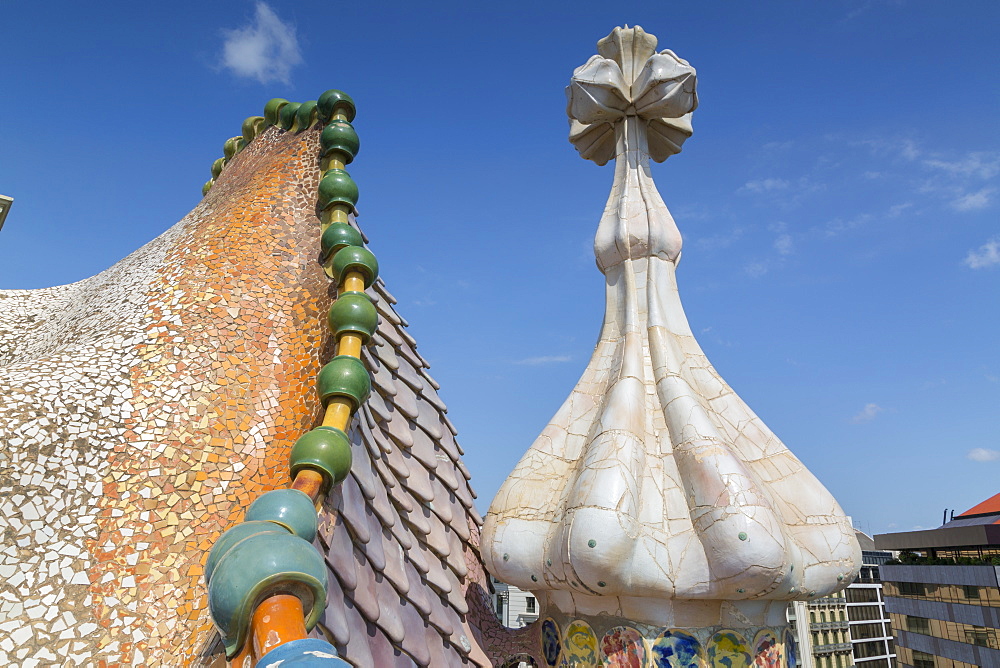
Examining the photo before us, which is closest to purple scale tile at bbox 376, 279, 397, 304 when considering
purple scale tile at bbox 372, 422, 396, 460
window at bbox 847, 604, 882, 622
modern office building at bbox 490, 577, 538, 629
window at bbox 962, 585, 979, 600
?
purple scale tile at bbox 372, 422, 396, 460

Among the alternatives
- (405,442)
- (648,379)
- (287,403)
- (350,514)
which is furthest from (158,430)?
(648,379)

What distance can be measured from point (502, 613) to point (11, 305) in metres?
28.2

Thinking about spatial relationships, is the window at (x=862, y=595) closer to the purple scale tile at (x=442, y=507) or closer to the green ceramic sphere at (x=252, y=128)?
the purple scale tile at (x=442, y=507)

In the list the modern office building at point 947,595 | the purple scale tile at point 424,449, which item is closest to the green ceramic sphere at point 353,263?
the purple scale tile at point 424,449

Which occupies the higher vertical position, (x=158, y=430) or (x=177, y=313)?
(x=177, y=313)

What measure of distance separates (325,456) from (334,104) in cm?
310

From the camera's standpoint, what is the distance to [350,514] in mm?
3518

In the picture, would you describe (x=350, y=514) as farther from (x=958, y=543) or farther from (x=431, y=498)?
(x=958, y=543)

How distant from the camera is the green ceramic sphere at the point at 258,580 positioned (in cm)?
230

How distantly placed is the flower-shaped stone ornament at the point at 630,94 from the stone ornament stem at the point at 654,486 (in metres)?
0.02

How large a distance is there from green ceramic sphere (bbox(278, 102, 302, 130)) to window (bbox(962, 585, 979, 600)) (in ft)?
85.7

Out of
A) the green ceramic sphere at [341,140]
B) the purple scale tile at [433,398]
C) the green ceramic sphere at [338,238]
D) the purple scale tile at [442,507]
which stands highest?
the green ceramic sphere at [341,140]

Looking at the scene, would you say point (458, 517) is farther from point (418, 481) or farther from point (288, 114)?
point (288, 114)

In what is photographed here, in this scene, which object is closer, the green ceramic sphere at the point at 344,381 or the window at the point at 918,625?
the green ceramic sphere at the point at 344,381
